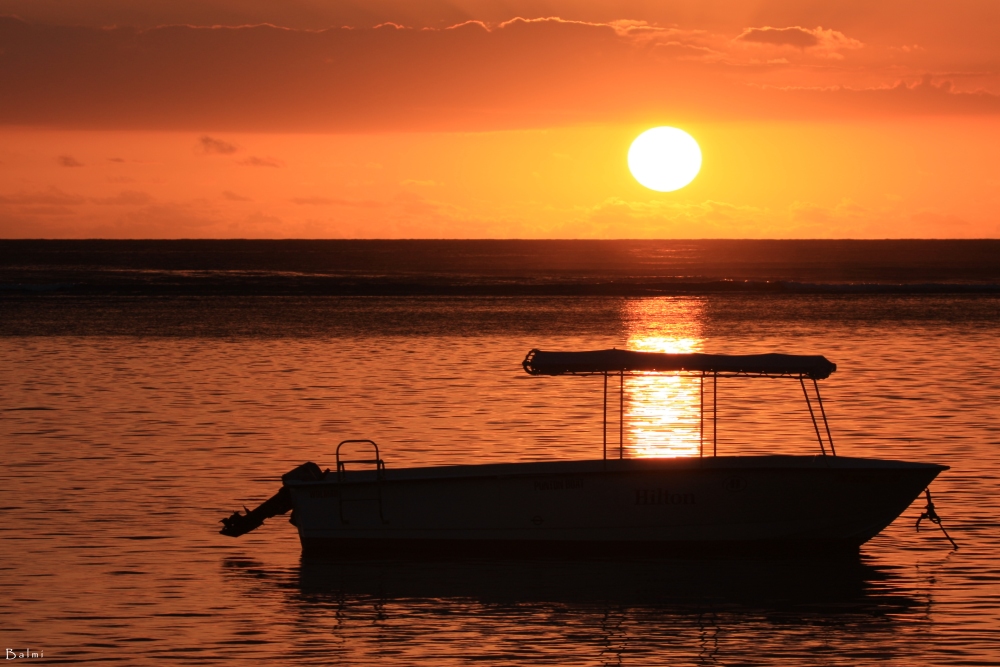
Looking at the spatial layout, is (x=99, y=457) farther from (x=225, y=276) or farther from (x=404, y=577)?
(x=225, y=276)

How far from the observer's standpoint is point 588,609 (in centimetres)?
1664

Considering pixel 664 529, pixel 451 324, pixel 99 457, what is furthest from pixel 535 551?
pixel 451 324

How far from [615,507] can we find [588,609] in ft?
9.16

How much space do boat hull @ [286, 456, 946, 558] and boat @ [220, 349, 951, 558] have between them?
0.6 inches

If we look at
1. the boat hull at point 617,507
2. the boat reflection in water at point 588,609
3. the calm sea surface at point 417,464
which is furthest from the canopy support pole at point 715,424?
the boat reflection in water at point 588,609

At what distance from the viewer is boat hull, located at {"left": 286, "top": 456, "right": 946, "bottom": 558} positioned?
19125 mm

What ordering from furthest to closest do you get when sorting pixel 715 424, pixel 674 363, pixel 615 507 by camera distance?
pixel 715 424 → pixel 674 363 → pixel 615 507

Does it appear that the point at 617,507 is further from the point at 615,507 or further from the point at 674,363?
the point at 674,363

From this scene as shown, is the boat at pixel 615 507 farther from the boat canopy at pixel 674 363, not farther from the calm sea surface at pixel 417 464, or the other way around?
the boat canopy at pixel 674 363

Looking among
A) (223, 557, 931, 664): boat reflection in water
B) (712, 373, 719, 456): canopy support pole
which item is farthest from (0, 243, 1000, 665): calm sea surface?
(712, 373, 719, 456): canopy support pole

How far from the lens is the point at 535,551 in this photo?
759 inches

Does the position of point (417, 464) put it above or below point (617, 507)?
above

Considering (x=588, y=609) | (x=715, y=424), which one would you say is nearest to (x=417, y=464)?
(x=715, y=424)

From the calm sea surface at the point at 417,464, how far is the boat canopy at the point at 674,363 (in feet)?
9.99
